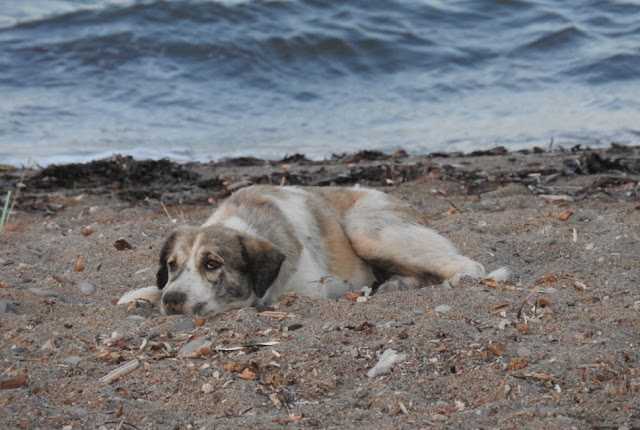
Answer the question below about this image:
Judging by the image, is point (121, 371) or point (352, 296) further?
point (352, 296)

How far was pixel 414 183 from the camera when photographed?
33.7 ft

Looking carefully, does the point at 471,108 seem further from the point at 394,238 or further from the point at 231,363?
the point at 231,363

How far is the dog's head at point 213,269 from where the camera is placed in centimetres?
590

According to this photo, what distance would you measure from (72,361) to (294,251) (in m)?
2.16

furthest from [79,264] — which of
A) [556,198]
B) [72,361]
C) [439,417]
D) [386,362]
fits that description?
[556,198]

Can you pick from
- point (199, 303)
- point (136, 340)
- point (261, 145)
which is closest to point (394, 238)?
point (199, 303)

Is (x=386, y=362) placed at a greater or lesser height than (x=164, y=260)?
lesser

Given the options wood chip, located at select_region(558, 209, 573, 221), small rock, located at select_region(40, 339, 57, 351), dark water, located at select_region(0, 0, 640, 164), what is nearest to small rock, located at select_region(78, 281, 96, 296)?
small rock, located at select_region(40, 339, 57, 351)

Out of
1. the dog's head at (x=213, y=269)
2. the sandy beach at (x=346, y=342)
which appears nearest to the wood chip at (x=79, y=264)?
the sandy beach at (x=346, y=342)

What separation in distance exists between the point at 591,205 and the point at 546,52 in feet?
38.1

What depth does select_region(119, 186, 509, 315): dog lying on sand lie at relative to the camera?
20.0ft

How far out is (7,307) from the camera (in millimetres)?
5918

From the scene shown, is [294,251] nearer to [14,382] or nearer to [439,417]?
[14,382]

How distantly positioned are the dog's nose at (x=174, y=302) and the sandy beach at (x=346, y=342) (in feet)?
0.36
